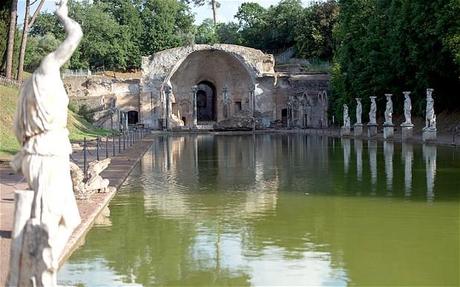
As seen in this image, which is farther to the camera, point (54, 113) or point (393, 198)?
point (393, 198)

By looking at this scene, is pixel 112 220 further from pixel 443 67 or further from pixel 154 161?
pixel 443 67

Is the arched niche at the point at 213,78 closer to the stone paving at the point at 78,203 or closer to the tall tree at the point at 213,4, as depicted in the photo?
the tall tree at the point at 213,4

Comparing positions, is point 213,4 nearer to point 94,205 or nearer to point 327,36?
point 327,36

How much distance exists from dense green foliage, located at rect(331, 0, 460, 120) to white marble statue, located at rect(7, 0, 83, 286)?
1129 inches

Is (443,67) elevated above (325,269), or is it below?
above

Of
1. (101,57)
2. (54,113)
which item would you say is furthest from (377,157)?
(101,57)

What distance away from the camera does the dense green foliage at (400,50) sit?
3414 centimetres

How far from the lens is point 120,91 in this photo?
67.1 metres

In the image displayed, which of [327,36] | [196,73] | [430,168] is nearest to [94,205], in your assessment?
[430,168]

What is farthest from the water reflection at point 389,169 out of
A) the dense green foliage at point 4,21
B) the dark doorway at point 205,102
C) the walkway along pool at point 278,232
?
the dark doorway at point 205,102

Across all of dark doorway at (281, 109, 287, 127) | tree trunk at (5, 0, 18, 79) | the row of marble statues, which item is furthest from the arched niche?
tree trunk at (5, 0, 18, 79)

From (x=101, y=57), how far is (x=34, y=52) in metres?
15.0

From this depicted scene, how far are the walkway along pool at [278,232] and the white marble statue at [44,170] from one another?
2024 mm

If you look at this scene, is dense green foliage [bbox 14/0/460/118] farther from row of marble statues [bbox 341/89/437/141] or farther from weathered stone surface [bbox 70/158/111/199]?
weathered stone surface [bbox 70/158/111/199]
